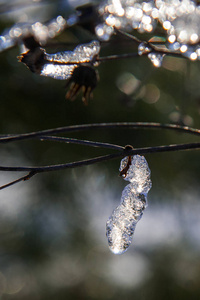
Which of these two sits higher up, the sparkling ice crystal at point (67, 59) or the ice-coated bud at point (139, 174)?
the sparkling ice crystal at point (67, 59)

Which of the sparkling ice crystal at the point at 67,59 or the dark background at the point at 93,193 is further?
the dark background at the point at 93,193

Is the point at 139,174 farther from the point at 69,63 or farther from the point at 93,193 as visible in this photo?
the point at 93,193

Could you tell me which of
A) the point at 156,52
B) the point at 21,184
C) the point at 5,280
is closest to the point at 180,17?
the point at 156,52

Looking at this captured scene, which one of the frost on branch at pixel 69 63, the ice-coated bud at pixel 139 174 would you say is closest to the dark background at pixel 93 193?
the frost on branch at pixel 69 63

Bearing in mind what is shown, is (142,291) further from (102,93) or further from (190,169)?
(102,93)

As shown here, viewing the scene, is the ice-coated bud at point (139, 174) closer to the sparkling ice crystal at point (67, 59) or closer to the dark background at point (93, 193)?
the sparkling ice crystal at point (67, 59)
